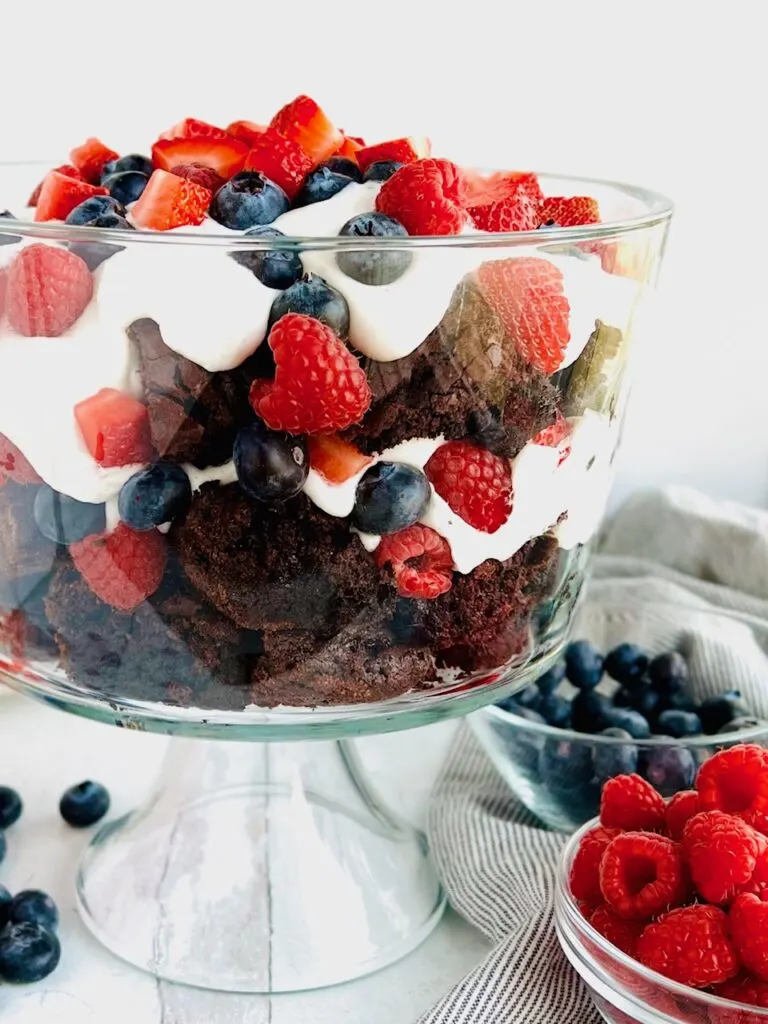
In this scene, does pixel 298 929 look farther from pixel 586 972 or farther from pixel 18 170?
pixel 18 170

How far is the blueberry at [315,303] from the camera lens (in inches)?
26.7

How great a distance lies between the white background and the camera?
1.44m

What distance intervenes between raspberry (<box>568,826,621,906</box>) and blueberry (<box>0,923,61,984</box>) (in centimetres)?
39

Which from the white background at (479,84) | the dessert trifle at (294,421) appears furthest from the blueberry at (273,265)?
the white background at (479,84)

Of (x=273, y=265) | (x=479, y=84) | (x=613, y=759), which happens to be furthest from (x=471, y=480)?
(x=479, y=84)

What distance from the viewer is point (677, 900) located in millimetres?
774

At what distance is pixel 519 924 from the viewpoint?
91 cm

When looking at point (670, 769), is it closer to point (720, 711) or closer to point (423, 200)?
point (720, 711)

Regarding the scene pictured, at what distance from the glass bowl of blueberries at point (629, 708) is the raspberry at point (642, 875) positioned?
0.74 feet

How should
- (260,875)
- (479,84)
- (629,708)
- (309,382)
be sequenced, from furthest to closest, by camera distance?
(479,84), (629,708), (260,875), (309,382)

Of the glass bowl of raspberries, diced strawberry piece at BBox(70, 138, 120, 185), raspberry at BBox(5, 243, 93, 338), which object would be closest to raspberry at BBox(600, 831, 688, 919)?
the glass bowl of raspberries

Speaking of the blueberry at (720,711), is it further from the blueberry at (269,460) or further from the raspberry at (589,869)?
the blueberry at (269,460)

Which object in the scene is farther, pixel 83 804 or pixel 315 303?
pixel 83 804

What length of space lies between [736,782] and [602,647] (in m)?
0.53
